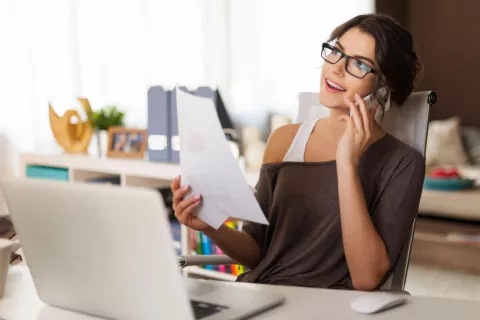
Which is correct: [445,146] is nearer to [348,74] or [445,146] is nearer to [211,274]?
[211,274]

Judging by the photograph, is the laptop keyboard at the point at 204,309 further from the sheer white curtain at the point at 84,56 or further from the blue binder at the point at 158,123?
the sheer white curtain at the point at 84,56

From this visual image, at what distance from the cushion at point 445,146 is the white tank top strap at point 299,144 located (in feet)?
10.3

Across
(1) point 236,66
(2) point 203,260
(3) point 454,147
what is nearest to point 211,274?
(2) point 203,260

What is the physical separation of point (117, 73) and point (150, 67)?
248 millimetres

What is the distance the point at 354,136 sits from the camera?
1.29 m

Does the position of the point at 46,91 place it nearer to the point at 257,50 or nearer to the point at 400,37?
the point at 257,50

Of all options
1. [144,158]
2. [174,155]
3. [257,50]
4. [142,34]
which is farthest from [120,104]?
[257,50]

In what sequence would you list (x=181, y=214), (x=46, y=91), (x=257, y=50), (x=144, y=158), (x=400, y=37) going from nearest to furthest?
(x=181, y=214)
(x=400, y=37)
(x=144, y=158)
(x=46, y=91)
(x=257, y=50)

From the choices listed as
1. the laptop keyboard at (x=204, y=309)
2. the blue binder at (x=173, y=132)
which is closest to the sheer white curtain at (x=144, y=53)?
the blue binder at (x=173, y=132)

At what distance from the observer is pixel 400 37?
1.40 metres

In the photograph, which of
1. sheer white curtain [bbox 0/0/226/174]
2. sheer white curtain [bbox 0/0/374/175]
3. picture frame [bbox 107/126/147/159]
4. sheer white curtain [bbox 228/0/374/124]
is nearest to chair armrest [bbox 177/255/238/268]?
sheer white curtain [bbox 0/0/374/175]

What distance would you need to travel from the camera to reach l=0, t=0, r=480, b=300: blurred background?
323cm

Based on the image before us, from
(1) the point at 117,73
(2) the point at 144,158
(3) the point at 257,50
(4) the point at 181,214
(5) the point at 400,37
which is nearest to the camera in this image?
(4) the point at 181,214

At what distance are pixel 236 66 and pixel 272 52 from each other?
0.32 m
